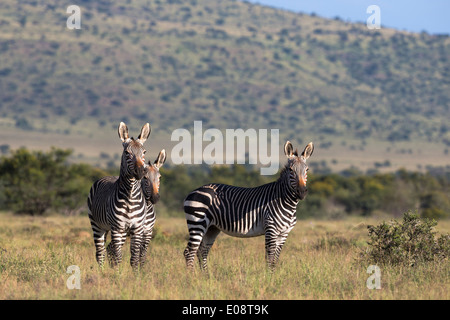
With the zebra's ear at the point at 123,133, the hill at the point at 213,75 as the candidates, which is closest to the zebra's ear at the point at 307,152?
the zebra's ear at the point at 123,133

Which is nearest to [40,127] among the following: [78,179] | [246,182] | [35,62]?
[35,62]

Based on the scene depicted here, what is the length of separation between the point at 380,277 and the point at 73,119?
10110cm

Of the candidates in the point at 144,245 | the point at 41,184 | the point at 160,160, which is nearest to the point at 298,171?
the point at 160,160

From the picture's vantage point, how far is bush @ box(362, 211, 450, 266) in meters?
12.9

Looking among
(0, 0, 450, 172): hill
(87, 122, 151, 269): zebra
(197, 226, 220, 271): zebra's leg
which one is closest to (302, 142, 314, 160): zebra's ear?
(197, 226, 220, 271): zebra's leg

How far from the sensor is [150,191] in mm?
12125

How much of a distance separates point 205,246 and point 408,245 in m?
3.53

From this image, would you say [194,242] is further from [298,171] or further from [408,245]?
[408,245]

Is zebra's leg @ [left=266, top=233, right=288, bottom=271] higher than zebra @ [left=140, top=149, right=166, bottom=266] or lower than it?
lower

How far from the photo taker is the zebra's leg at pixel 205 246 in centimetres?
1294

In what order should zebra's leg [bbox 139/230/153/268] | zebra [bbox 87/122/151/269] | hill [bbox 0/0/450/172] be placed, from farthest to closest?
1. hill [bbox 0/0/450/172]
2. zebra's leg [bbox 139/230/153/268]
3. zebra [bbox 87/122/151/269]

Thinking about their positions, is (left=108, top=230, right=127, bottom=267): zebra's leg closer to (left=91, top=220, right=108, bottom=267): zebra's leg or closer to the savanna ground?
the savanna ground

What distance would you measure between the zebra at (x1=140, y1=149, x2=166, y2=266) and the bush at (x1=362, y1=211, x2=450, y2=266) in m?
3.79

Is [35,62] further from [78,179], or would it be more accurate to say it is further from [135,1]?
[78,179]
